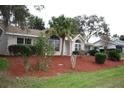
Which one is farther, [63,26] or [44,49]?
[63,26]

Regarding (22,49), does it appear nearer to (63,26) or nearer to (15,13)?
(63,26)

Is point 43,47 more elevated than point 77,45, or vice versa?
point 77,45

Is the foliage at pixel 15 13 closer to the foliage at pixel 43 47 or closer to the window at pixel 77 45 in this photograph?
the foliage at pixel 43 47

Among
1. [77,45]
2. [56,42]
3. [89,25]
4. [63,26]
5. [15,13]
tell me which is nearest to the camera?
[15,13]

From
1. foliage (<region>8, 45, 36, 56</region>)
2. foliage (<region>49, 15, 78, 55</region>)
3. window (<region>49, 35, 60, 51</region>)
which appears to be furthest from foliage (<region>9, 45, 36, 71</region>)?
window (<region>49, 35, 60, 51</region>)

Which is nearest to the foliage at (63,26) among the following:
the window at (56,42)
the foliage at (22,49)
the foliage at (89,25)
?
the window at (56,42)

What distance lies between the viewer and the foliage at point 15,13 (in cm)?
2208

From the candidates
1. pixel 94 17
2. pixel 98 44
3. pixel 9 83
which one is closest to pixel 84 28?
pixel 94 17

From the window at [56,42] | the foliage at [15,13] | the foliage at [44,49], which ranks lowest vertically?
the foliage at [44,49]

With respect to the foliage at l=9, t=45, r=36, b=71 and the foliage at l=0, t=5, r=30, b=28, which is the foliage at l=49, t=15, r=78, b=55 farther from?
the foliage at l=0, t=5, r=30, b=28

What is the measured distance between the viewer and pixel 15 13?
2258 cm

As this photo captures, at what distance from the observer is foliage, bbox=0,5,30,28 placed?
22.1m

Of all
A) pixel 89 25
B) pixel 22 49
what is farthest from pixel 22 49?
pixel 89 25

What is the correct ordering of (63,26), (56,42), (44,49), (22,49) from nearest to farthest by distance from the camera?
(44,49) < (22,49) < (63,26) < (56,42)
